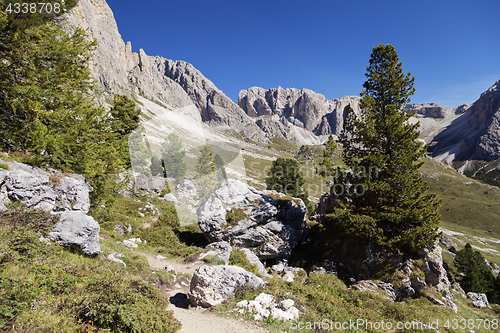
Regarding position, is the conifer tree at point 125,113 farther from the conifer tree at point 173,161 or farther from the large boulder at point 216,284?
the large boulder at point 216,284

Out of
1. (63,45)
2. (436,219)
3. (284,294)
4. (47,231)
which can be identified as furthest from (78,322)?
(436,219)

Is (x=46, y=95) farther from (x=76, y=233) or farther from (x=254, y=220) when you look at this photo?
(x=254, y=220)

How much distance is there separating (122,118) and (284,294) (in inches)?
1293

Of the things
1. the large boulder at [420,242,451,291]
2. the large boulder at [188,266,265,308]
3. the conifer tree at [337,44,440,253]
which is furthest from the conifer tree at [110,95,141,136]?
the large boulder at [420,242,451,291]

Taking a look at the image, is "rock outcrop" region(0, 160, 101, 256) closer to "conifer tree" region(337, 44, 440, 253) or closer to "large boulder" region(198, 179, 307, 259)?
"large boulder" region(198, 179, 307, 259)

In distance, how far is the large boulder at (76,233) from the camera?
8688mm

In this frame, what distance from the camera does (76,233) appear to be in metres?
9.09

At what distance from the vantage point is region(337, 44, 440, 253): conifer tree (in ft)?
57.5

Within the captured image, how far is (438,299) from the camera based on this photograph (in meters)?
15.5

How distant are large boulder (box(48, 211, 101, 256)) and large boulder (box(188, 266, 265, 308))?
15.8 ft

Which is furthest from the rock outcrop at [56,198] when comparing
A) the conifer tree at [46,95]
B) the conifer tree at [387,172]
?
the conifer tree at [387,172]

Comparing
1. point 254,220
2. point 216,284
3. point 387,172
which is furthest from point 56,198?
point 387,172

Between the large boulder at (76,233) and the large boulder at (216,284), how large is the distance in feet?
15.8

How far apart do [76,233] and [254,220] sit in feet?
50.2
